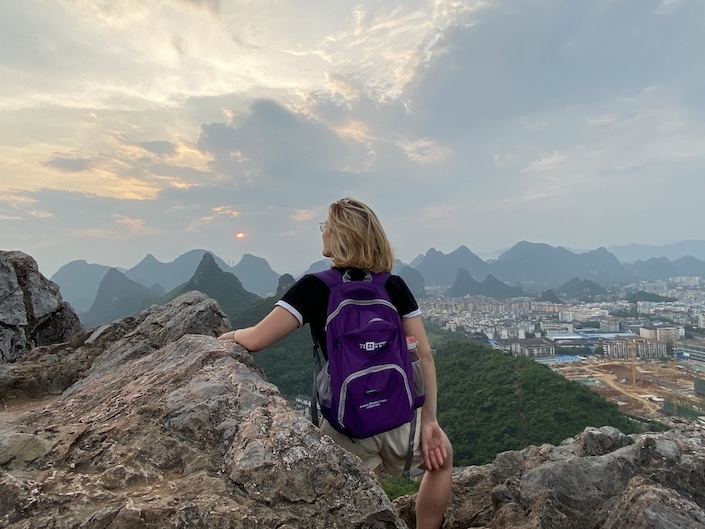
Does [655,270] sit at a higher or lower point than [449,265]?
lower

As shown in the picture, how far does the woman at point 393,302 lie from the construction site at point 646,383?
22708 millimetres

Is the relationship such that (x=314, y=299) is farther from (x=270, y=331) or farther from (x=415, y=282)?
(x=415, y=282)

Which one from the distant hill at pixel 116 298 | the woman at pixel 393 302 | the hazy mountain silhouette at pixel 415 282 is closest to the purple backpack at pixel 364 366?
the woman at pixel 393 302

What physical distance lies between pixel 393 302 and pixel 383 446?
73 cm

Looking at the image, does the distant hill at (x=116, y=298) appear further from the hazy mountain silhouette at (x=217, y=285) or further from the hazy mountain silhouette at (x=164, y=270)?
the hazy mountain silhouette at (x=164, y=270)

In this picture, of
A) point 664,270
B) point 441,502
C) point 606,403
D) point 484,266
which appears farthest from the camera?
point 484,266

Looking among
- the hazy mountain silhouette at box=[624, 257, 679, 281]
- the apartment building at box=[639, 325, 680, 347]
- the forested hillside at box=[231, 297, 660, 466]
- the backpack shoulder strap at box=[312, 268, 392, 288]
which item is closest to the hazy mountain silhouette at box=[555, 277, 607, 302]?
the apartment building at box=[639, 325, 680, 347]

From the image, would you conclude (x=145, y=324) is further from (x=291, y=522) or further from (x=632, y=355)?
(x=632, y=355)

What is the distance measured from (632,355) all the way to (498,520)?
4412 cm

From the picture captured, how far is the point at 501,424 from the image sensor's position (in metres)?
21.6

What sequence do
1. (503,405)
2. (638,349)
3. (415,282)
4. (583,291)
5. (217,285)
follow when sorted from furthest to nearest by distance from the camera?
1. (415,282)
2. (583,291)
3. (217,285)
4. (638,349)
5. (503,405)

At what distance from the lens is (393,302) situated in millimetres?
2385

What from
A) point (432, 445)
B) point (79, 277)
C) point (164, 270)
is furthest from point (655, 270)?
point (79, 277)

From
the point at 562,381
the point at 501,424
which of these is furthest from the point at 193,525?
the point at 562,381
